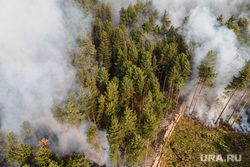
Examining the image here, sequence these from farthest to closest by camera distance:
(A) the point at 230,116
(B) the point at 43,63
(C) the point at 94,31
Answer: (C) the point at 94,31
(B) the point at 43,63
(A) the point at 230,116

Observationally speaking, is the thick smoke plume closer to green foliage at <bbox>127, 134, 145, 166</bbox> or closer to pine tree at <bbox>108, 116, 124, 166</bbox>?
green foliage at <bbox>127, 134, 145, 166</bbox>

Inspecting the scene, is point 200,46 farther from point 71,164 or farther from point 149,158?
point 71,164

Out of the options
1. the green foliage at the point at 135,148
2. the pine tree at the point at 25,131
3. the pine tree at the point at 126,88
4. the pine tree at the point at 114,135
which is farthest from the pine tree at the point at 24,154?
the pine tree at the point at 126,88

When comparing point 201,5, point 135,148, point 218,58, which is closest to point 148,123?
point 135,148

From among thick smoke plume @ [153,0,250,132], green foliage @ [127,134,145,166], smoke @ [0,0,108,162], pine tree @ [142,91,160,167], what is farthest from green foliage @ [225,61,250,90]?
smoke @ [0,0,108,162]

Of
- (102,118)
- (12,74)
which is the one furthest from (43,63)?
(102,118)

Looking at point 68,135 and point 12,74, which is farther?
point 12,74

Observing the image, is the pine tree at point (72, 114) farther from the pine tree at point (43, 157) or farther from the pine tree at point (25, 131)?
the pine tree at point (25, 131)

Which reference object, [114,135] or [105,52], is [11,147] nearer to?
[114,135]
